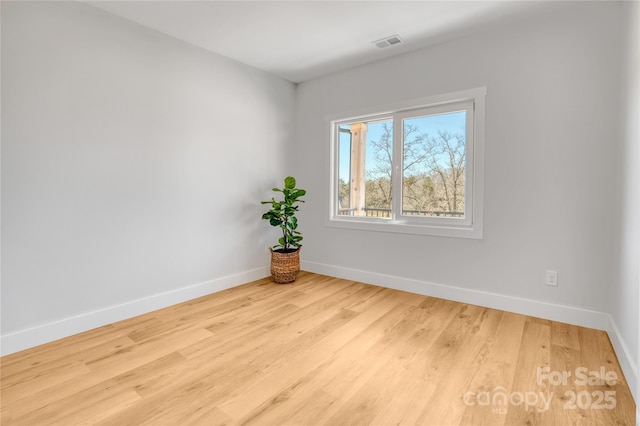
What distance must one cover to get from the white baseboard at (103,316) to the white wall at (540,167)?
2107 mm

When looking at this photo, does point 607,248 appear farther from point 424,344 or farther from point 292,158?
point 292,158

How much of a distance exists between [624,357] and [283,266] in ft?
9.35

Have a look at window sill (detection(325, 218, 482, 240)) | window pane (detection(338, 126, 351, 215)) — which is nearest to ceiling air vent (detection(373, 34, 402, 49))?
window pane (detection(338, 126, 351, 215))

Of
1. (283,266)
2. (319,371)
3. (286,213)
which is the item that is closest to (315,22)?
(286,213)

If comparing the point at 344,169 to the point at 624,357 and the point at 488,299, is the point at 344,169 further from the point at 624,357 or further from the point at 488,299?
the point at 624,357

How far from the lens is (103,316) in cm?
249

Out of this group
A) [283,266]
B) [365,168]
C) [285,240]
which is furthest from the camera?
[365,168]

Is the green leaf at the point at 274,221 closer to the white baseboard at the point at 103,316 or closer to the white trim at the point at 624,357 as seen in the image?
the white baseboard at the point at 103,316

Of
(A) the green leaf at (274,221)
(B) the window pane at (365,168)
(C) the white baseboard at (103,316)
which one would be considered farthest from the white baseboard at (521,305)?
(C) the white baseboard at (103,316)

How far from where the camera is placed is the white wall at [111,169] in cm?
210

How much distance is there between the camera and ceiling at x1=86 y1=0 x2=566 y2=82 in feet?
7.91

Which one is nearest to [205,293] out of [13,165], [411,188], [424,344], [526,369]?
[13,165]

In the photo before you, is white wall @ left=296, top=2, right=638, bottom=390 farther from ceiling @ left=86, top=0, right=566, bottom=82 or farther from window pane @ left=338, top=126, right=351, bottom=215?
window pane @ left=338, top=126, right=351, bottom=215

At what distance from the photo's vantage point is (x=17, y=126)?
2074mm
